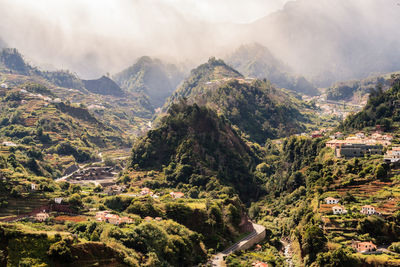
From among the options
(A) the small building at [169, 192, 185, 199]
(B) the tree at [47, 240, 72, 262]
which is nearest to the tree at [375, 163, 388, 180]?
(A) the small building at [169, 192, 185, 199]

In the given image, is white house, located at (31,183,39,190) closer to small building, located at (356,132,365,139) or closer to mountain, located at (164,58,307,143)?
small building, located at (356,132,365,139)

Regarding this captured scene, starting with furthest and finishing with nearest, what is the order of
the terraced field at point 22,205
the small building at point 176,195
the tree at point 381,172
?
the small building at point 176,195 → the tree at point 381,172 → the terraced field at point 22,205

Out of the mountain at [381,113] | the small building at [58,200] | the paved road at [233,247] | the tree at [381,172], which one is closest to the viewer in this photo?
the paved road at [233,247]

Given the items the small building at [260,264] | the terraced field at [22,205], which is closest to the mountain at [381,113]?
the small building at [260,264]

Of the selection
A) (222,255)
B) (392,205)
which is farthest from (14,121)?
(392,205)

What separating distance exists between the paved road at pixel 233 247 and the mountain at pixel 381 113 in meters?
44.7

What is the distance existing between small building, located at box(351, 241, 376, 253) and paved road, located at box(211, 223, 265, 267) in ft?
64.4

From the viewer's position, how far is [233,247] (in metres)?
70.2

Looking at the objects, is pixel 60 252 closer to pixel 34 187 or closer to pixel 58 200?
pixel 58 200

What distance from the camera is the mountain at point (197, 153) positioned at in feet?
336

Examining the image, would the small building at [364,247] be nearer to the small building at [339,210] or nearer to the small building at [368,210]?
the small building at [368,210]

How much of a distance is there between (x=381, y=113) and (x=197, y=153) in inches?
1961

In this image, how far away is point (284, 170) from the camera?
4441 inches

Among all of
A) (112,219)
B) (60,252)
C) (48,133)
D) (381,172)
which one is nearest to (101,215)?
(112,219)
